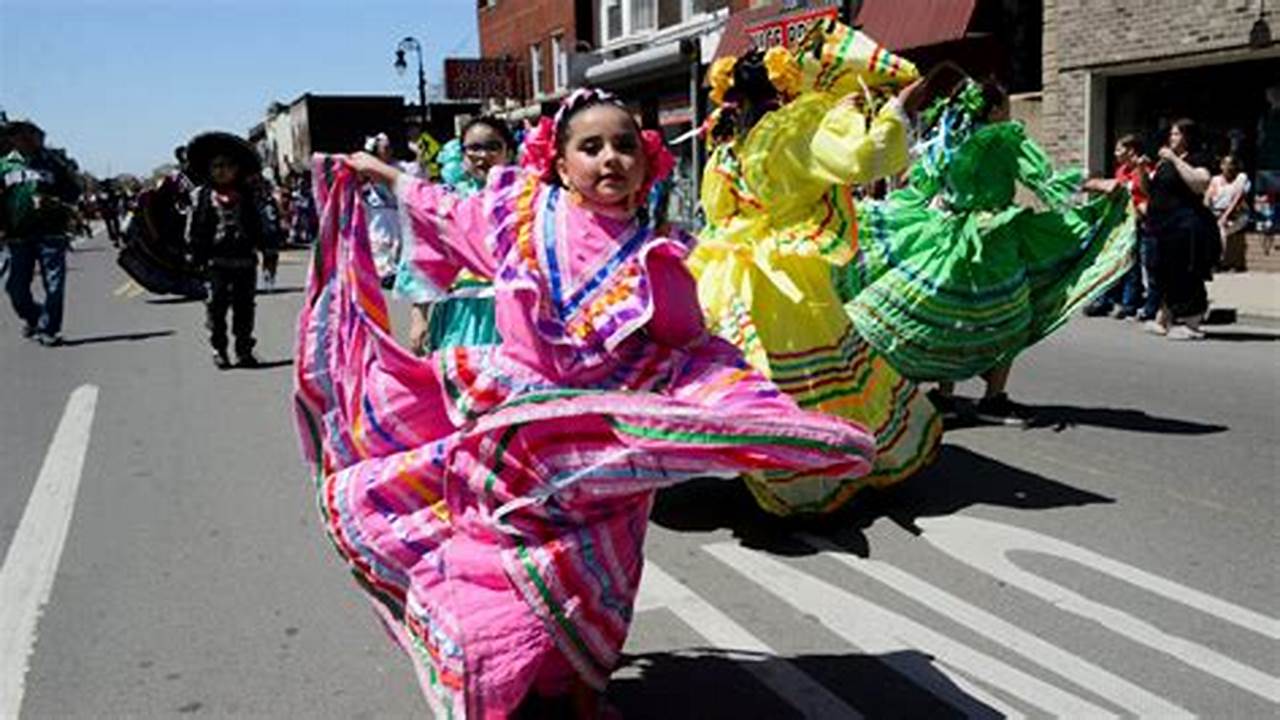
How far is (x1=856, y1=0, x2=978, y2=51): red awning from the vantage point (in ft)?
55.2

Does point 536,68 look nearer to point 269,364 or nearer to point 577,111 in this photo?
point 269,364

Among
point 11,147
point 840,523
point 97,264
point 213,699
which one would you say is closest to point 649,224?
point 213,699

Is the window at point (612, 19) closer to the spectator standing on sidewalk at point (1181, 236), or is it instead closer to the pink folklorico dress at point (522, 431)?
the spectator standing on sidewalk at point (1181, 236)

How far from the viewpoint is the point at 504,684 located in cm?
248

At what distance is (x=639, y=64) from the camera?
25.7 meters

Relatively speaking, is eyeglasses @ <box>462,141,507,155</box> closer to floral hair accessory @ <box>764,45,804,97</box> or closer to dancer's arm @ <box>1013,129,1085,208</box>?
floral hair accessory @ <box>764,45,804,97</box>

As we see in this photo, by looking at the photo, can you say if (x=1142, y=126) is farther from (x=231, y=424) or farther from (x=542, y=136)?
(x=542, y=136)

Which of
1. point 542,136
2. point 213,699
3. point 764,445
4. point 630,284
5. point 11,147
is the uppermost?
point 11,147

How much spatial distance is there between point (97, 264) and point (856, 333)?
24750mm

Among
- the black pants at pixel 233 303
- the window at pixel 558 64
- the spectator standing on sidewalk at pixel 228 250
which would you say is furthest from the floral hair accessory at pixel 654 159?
the window at pixel 558 64

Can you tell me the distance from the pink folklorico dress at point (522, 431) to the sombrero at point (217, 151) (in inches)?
161

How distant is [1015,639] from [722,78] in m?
2.68

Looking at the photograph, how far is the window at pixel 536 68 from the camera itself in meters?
32.6

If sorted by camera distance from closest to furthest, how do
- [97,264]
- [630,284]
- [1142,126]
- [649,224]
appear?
[630,284]
[649,224]
[1142,126]
[97,264]
